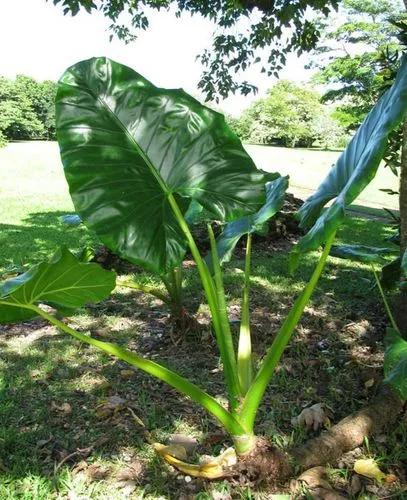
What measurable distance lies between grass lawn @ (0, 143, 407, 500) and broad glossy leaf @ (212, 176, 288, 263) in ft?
→ 2.00

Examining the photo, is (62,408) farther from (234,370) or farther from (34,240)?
(34,240)

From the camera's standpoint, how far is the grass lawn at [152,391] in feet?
5.05

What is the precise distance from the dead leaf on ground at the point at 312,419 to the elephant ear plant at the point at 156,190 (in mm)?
384

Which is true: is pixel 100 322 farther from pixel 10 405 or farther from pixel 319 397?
pixel 319 397

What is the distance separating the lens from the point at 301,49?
17.1 ft

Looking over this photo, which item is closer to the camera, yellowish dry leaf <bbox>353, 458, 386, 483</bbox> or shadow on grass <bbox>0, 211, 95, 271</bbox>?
yellowish dry leaf <bbox>353, 458, 386, 483</bbox>

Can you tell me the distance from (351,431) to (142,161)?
3.92ft

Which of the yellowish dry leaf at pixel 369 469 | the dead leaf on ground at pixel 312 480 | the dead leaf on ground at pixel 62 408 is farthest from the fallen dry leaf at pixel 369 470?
the dead leaf on ground at pixel 62 408

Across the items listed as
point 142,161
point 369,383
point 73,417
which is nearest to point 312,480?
point 369,383

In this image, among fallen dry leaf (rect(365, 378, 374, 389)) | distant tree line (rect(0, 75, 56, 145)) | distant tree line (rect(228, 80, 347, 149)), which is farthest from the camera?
distant tree line (rect(228, 80, 347, 149))

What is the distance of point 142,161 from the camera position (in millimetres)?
1465

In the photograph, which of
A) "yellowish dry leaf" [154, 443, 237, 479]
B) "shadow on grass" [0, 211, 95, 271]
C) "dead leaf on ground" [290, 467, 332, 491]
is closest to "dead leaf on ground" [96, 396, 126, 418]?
"yellowish dry leaf" [154, 443, 237, 479]

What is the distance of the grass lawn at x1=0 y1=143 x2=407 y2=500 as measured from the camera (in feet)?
5.05

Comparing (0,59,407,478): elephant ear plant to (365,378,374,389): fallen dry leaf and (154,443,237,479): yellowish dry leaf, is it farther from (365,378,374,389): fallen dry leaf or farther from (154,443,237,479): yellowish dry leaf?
(365,378,374,389): fallen dry leaf
